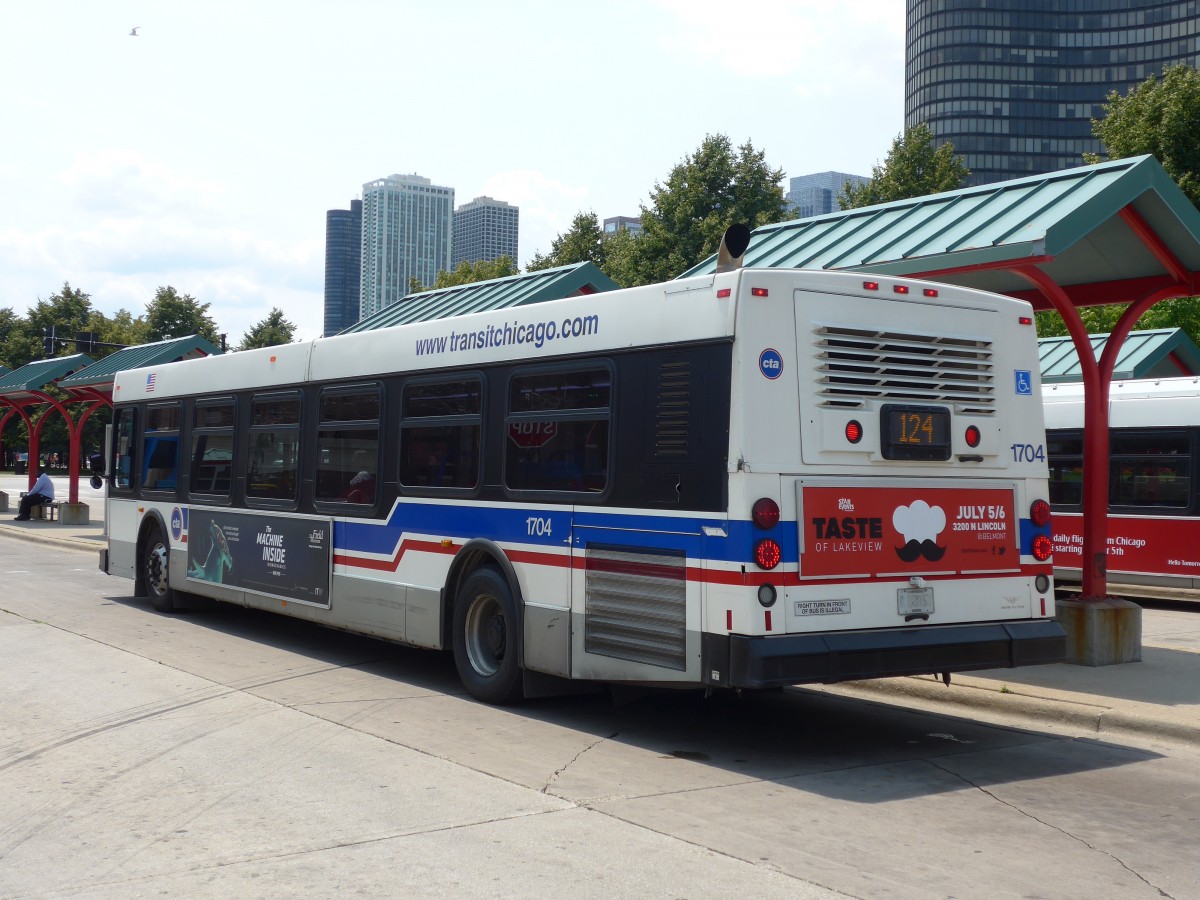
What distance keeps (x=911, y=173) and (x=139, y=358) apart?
29.9 meters

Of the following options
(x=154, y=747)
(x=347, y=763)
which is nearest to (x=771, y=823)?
(x=347, y=763)

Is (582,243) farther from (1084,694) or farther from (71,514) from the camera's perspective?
(1084,694)

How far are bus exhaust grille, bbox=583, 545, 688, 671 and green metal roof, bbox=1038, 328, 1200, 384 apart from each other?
15.4 meters

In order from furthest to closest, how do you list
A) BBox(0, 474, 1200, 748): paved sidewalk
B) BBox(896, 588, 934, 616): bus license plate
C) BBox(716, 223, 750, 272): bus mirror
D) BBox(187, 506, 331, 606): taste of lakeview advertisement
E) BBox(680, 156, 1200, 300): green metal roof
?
1. BBox(187, 506, 331, 606): taste of lakeview advertisement
2. BBox(680, 156, 1200, 300): green metal roof
3. BBox(0, 474, 1200, 748): paved sidewalk
4. BBox(716, 223, 750, 272): bus mirror
5. BBox(896, 588, 934, 616): bus license plate

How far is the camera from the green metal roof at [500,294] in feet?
63.1

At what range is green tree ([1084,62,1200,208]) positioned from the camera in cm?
3431

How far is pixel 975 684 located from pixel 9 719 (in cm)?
713

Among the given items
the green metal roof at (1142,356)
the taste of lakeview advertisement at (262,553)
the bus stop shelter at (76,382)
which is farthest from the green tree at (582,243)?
the taste of lakeview advertisement at (262,553)

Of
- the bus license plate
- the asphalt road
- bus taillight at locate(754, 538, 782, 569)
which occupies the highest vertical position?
bus taillight at locate(754, 538, 782, 569)

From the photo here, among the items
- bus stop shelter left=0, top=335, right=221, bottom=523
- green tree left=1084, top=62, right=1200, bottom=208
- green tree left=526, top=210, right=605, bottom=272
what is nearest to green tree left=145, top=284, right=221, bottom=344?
green tree left=526, top=210, right=605, bottom=272

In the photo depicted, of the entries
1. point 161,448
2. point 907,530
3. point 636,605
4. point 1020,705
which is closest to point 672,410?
point 636,605

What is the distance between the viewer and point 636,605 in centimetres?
801

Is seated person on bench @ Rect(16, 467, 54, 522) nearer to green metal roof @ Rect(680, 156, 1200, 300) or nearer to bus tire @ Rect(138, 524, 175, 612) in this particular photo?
bus tire @ Rect(138, 524, 175, 612)

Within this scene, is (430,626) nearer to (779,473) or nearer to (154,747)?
(154,747)
